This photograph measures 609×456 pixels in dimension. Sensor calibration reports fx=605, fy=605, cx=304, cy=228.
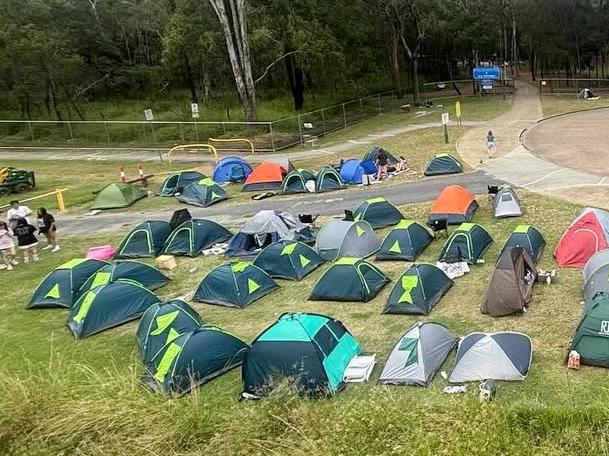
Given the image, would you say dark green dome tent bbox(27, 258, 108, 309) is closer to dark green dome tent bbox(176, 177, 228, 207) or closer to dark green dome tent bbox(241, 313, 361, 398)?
dark green dome tent bbox(241, 313, 361, 398)

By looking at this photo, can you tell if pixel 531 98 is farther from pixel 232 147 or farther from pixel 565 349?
pixel 565 349

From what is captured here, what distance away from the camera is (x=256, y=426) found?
5.55 m

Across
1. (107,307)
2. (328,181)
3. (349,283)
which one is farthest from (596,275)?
(328,181)

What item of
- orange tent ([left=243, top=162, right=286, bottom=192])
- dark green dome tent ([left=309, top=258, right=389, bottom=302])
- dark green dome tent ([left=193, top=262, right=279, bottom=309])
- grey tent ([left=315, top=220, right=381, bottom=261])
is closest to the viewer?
dark green dome tent ([left=309, top=258, right=389, bottom=302])

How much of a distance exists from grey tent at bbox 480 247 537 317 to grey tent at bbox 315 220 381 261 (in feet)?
16.2

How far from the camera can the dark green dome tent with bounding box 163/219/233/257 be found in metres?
19.8

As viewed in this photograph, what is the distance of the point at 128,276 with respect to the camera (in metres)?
16.5

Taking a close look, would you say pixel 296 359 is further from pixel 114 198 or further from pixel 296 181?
pixel 114 198

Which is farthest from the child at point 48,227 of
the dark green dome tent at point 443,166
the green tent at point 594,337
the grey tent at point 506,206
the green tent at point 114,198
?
the green tent at point 594,337

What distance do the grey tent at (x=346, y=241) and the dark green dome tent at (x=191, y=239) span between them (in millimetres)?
3980

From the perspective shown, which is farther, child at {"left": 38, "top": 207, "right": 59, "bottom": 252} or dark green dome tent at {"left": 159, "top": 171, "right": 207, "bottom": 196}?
dark green dome tent at {"left": 159, "top": 171, "right": 207, "bottom": 196}

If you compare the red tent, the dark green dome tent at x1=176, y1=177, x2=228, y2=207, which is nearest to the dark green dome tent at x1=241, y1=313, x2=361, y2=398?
the red tent

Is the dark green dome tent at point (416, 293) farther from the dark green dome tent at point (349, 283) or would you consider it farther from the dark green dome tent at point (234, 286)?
the dark green dome tent at point (234, 286)

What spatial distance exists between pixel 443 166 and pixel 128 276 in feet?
52.5
